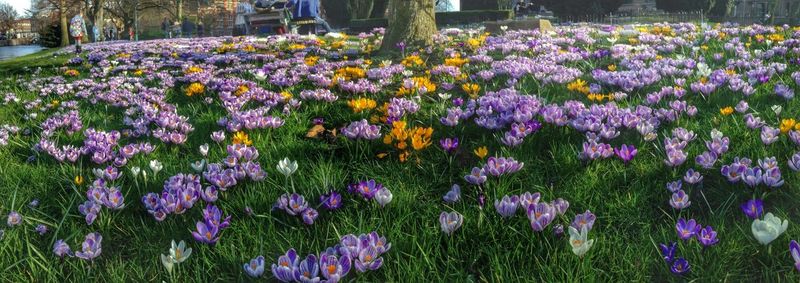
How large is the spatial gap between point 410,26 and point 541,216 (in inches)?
252

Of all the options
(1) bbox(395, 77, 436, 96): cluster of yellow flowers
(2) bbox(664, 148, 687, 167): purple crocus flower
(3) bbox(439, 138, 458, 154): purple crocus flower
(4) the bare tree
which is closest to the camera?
(2) bbox(664, 148, 687, 167): purple crocus flower

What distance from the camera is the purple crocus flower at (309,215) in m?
2.12

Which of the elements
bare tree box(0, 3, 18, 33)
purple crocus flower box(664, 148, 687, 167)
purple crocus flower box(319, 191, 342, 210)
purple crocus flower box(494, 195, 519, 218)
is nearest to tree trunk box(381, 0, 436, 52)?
purple crocus flower box(664, 148, 687, 167)

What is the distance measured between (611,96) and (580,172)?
152 centimetres

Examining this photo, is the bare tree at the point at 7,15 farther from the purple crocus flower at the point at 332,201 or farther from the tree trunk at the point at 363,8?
the purple crocus flower at the point at 332,201

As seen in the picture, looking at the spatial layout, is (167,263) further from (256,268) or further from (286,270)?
(286,270)

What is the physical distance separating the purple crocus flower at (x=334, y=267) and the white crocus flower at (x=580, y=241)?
70 cm

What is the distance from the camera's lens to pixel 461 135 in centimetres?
336

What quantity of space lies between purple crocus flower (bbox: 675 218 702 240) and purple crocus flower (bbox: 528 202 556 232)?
0.40 metres

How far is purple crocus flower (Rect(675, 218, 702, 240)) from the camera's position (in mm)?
1812

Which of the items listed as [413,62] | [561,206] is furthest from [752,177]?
[413,62]

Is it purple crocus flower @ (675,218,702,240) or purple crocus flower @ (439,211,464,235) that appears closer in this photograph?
purple crocus flower @ (675,218,702,240)

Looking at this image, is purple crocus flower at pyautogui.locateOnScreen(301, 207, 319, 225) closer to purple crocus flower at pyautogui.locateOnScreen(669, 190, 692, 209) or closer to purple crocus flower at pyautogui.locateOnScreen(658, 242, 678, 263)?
purple crocus flower at pyautogui.locateOnScreen(658, 242, 678, 263)

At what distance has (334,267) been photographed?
164 cm
